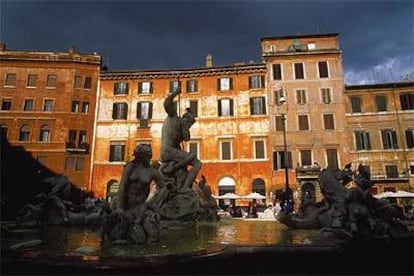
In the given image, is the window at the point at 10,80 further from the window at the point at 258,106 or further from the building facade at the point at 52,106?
the window at the point at 258,106

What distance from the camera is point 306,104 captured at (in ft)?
116

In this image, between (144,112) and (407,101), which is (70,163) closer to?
(144,112)

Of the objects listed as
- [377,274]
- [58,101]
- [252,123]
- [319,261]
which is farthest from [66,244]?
[58,101]

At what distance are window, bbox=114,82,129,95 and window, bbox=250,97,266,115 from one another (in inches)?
540

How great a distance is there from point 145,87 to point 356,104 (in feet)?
72.8

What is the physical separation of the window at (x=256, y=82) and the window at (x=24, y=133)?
23463mm

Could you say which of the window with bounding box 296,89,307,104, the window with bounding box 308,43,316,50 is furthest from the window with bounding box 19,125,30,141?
the window with bounding box 308,43,316,50

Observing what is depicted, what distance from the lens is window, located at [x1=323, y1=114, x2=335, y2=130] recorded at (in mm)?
34312

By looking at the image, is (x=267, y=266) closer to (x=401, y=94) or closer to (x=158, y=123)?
(x=158, y=123)

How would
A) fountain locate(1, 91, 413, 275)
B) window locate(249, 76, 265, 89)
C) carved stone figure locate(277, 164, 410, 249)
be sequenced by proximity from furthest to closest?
window locate(249, 76, 265, 89), carved stone figure locate(277, 164, 410, 249), fountain locate(1, 91, 413, 275)

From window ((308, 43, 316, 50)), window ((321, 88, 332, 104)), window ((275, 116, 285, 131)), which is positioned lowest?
window ((275, 116, 285, 131))

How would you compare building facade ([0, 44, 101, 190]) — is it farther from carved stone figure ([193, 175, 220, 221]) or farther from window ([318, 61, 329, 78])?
carved stone figure ([193, 175, 220, 221])

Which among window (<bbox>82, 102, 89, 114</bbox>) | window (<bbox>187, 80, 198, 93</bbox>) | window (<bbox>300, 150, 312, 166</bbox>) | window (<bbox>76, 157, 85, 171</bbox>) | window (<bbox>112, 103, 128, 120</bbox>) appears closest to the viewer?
window (<bbox>300, 150, 312, 166</bbox>)

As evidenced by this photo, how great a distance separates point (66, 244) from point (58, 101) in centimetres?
3451
